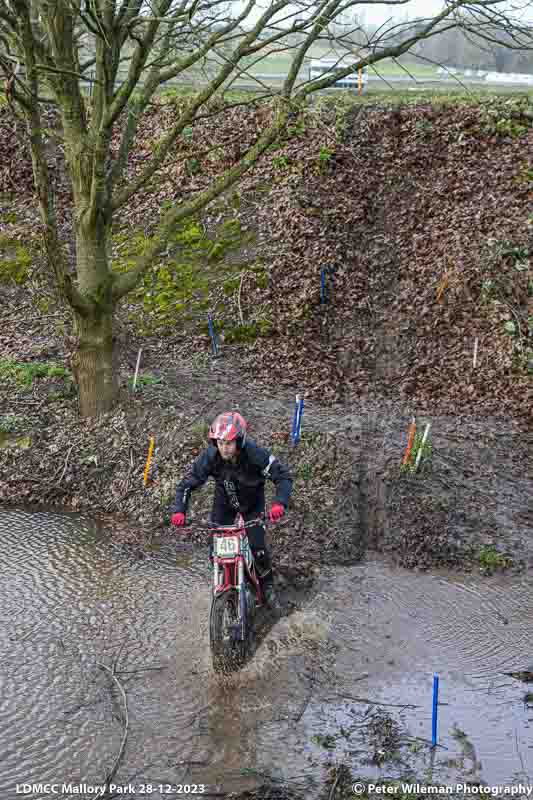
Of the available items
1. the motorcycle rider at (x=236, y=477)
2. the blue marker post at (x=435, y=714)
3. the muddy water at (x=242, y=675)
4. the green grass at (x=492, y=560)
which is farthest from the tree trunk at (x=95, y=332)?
the blue marker post at (x=435, y=714)

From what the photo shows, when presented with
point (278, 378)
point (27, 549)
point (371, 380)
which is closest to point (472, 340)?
point (371, 380)

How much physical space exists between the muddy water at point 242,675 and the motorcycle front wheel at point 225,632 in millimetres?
134

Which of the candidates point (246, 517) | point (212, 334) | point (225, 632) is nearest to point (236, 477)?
point (246, 517)

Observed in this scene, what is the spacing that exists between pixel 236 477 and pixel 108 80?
553cm

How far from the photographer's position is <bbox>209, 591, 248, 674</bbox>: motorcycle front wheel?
6203mm

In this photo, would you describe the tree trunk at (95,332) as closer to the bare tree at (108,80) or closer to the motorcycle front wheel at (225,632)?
the bare tree at (108,80)

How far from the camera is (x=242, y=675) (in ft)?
20.5

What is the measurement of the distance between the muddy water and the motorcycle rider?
1244 millimetres

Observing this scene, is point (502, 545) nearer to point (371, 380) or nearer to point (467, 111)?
point (371, 380)

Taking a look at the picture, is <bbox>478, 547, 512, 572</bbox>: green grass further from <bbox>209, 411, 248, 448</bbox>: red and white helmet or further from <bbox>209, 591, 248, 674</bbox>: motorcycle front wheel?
<bbox>209, 411, 248, 448</bbox>: red and white helmet

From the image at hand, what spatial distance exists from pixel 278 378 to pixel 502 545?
205 inches

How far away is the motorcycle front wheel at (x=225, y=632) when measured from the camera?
6203 millimetres

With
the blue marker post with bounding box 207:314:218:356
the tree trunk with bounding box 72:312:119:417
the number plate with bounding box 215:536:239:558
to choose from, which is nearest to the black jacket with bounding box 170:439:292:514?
the number plate with bounding box 215:536:239:558

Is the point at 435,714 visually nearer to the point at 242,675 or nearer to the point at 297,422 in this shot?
the point at 242,675
